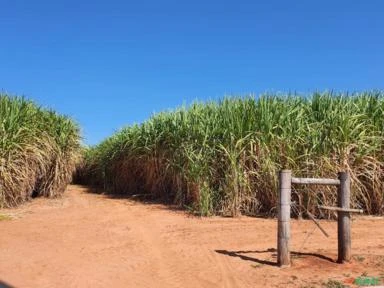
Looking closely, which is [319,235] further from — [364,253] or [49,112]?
[49,112]

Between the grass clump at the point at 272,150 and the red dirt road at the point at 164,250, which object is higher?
the grass clump at the point at 272,150

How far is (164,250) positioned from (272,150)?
12.5 feet

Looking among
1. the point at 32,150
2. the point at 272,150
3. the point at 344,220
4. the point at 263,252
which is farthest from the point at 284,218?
the point at 32,150

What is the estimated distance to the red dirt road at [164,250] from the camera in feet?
22.2

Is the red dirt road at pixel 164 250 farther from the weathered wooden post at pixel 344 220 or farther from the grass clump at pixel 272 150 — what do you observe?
the grass clump at pixel 272 150

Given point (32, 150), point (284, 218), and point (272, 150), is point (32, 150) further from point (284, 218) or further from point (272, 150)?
point (284, 218)

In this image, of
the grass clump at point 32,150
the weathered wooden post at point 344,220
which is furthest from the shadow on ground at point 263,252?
the grass clump at point 32,150

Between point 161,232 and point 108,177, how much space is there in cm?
744

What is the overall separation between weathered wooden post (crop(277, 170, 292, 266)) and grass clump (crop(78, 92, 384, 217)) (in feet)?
11.6

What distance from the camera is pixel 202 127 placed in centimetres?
1185

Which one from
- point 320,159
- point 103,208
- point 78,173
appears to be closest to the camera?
point 320,159

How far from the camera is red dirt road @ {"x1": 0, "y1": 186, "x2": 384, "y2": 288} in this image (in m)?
6.78

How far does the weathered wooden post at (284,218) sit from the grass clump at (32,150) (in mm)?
6902

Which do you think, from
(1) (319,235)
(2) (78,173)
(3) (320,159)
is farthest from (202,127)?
(2) (78,173)
